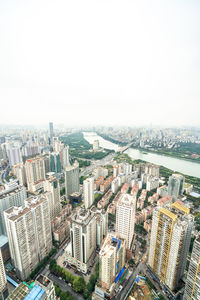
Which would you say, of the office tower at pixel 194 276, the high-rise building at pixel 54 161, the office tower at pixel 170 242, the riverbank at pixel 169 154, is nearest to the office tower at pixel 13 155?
the high-rise building at pixel 54 161

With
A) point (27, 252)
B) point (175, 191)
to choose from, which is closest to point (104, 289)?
point (27, 252)

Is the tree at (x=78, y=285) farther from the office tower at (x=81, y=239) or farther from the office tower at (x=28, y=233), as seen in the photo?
the office tower at (x=28, y=233)

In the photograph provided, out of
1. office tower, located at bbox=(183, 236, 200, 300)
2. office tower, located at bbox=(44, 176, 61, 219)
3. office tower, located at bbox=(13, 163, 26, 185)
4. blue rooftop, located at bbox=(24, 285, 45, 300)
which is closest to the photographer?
blue rooftop, located at bbox=(24, 285, 45, 300)

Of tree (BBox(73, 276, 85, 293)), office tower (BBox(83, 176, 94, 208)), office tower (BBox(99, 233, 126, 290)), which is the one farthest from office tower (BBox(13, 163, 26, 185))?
office tower (BBox(99, 233, 126, 290))

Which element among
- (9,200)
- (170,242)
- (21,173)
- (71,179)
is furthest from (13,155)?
(170,242)

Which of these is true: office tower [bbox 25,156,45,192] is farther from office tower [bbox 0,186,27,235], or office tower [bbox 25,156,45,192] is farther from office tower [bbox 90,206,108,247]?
office tower [bbox 90,206,108,247]

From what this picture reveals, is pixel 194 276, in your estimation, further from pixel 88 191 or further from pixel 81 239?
pixel 88 191

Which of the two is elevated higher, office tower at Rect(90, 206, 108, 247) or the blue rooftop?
the blue rooftop
